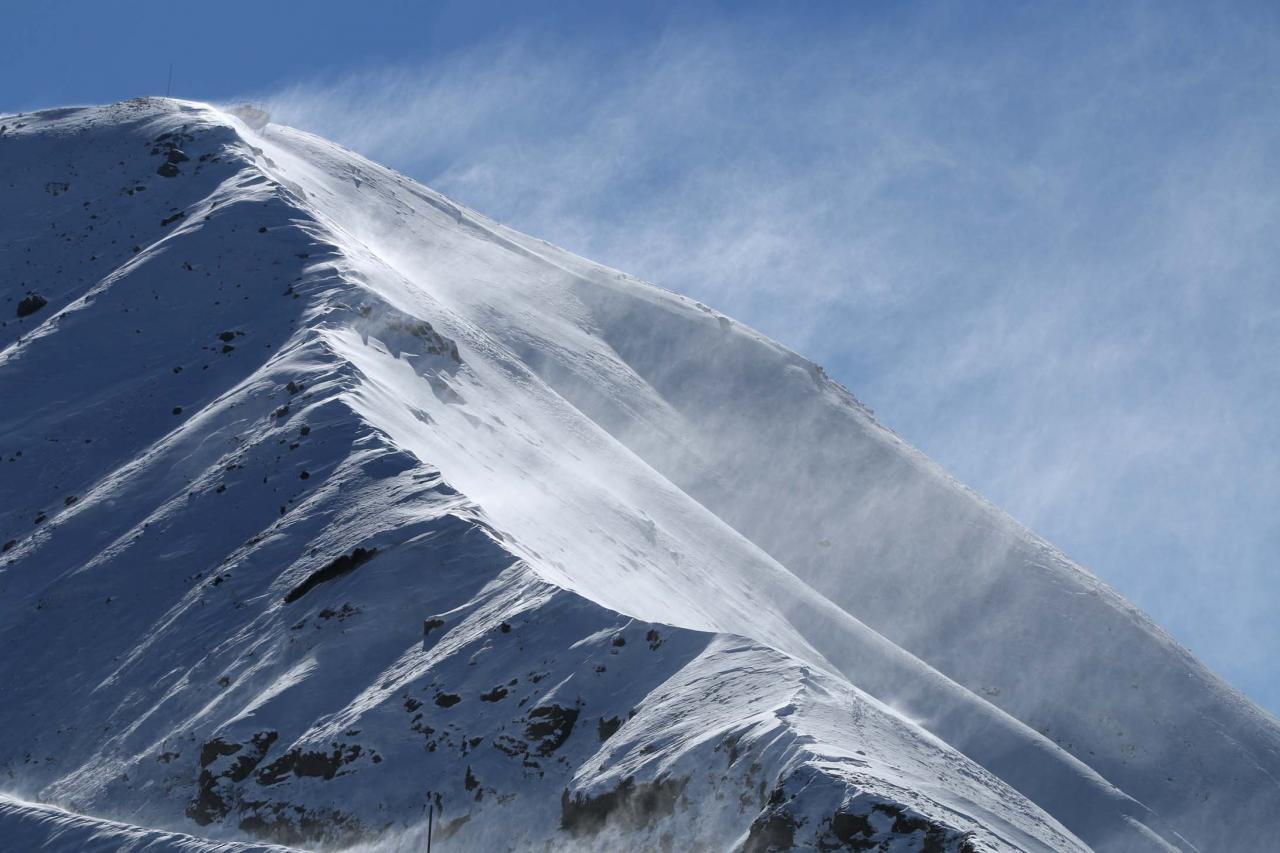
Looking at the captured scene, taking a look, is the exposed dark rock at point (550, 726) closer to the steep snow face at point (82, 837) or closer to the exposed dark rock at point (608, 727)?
the exposed dark rock at point (608, 727)

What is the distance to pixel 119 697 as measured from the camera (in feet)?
97.6

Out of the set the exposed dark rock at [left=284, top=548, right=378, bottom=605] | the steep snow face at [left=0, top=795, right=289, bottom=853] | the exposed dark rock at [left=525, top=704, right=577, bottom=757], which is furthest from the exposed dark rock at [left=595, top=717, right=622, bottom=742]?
the exposed dark rock at [left=284, top=548, right=378, bottom=605]

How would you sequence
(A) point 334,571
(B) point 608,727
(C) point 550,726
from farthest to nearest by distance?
(A) point 334,571, (C) point 550,726, (B) point 608,727

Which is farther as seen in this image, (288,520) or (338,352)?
(338,352)

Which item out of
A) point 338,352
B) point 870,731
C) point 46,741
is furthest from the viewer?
point 338,352

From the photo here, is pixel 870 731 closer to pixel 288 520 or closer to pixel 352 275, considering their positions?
pixel 288 520

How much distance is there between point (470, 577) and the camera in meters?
29.6

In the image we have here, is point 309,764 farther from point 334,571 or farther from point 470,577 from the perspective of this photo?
point 334,571

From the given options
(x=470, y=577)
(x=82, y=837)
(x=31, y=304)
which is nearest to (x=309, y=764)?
(x=82, y=837)

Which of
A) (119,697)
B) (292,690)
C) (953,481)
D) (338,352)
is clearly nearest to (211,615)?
(119,697)

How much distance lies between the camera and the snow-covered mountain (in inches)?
967

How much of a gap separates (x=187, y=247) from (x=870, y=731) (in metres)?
36.0

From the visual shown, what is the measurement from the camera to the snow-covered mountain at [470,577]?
24562mm

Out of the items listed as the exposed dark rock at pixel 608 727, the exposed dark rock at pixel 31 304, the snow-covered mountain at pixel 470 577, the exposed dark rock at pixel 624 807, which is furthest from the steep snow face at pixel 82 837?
the exposed dark rock at pixel 31 304
